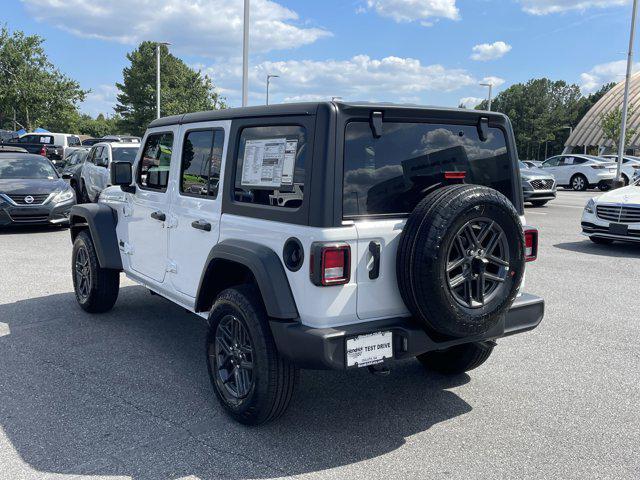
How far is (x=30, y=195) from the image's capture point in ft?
37.9

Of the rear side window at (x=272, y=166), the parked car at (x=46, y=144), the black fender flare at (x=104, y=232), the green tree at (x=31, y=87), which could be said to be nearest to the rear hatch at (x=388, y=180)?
the rear side window at (x=272, y=166)

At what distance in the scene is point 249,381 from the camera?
11.7ft

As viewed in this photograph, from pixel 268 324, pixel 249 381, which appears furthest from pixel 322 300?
pixel 249 381

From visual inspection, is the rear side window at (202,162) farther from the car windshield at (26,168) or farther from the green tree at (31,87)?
the green tree at (31,87)

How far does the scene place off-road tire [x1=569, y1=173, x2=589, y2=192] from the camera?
2759 cm

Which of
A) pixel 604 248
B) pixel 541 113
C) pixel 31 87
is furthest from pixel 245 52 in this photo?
pixel 541 113

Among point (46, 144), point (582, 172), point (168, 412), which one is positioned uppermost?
point (46, 144)

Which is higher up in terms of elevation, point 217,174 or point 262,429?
point 217,174

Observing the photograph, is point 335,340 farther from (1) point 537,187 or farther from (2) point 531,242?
(1) point 537,187

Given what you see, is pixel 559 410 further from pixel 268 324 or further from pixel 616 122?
pixel 616 122

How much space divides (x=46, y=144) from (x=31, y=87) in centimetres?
1431

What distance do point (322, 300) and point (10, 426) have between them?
2.08m

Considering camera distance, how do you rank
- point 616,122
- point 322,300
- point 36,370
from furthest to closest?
point 616,122 → point 36,370 → point 322,300

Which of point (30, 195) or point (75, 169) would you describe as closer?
point (30, 195)
